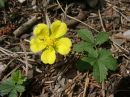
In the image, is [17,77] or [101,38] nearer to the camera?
[17,77]

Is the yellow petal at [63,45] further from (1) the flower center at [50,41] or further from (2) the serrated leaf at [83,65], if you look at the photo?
(2) the serrated leaf at [83,65]

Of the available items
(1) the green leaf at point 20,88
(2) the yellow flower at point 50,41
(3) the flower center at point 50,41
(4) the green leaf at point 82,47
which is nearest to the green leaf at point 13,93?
(1) the green leaf at point 20,88

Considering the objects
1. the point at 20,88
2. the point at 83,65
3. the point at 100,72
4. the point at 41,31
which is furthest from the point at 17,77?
the point at 100,72

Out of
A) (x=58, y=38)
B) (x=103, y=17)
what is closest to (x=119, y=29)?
(x=103, y=17)

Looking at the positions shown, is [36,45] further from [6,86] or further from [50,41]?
[6,86]

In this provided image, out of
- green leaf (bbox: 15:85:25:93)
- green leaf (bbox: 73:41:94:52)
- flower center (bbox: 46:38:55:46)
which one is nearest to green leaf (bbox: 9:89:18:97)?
green leaf (bbox: 15:85:25:93)

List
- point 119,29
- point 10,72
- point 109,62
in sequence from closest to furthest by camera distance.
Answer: point 109,62
point 10,72
point 119,29

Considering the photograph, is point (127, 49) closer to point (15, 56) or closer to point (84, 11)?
point (84, 11)

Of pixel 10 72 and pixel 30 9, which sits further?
pixel 30 9
